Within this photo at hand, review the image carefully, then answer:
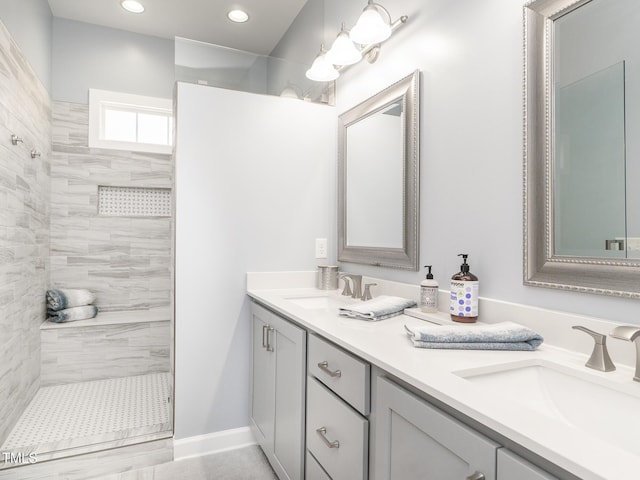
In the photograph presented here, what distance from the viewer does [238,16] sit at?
2.98 m

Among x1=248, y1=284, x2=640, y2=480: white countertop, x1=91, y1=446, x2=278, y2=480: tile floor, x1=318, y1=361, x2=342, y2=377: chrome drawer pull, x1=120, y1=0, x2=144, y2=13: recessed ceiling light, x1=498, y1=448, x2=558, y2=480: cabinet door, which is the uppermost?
x1=120, y1=0, x2=144, y2=13: recessed ceiling light

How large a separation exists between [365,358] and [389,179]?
106cm

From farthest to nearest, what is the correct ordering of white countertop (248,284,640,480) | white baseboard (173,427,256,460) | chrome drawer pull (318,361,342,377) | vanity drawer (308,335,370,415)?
white baseboard (173,427,256,460)
chrome drawer pull (318,361,342,377)
vanity drawer (308,335,370,415)
white countertop (248,284,640,480)

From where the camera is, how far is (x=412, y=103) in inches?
67.5

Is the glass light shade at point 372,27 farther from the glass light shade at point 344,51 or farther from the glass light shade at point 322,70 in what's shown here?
the glass light shade at point 322,70

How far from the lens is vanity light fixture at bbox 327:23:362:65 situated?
1896 mm

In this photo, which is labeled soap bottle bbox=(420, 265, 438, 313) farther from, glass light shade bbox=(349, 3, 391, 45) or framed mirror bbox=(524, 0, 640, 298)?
glass light shade bbox=(349, 3, 391, 45)

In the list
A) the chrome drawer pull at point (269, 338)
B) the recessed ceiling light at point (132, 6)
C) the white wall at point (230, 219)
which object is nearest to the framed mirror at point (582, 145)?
the chrome drawer pull at point (269, 338)

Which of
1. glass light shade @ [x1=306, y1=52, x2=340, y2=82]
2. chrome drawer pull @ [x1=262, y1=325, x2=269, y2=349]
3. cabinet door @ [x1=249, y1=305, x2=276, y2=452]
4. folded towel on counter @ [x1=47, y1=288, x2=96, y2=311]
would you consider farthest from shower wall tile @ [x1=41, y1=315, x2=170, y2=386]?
glass light shade @ [x1=306, y1=52, x2=340, y2=82]

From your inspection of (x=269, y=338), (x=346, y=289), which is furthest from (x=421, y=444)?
(x=346, y=289)

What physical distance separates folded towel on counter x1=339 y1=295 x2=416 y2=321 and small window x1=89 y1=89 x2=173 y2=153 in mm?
2571

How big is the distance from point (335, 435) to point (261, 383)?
817 mm

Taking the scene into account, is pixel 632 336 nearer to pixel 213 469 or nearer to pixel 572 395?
pixel 572 395

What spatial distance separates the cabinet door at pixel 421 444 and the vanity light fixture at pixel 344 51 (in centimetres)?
153
